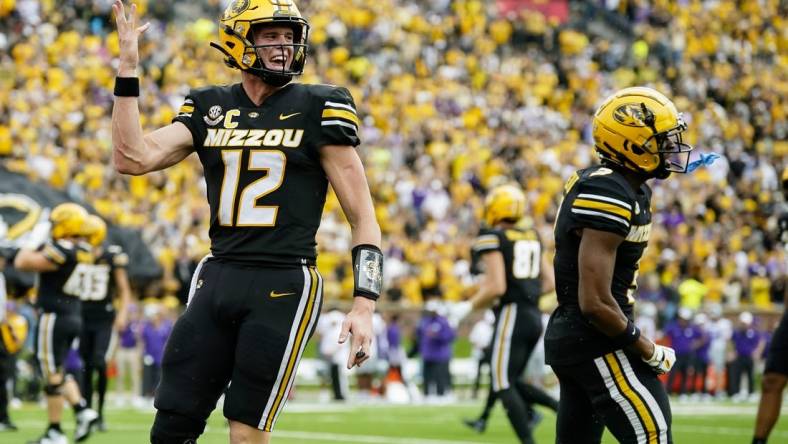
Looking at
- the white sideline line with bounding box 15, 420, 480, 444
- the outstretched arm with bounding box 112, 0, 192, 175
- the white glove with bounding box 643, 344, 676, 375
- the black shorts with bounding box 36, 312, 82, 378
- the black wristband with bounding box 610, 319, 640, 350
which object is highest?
the outstretched arm with bounding box 112, 0, 192, 175

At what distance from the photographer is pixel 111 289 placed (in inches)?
473

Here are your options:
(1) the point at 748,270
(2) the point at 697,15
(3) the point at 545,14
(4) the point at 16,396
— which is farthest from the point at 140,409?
(2) the point at 697,15

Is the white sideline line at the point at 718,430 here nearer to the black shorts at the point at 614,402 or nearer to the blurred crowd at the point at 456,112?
the black shorts at the point at 614,402

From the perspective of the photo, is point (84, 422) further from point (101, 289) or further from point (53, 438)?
point (101, 289)

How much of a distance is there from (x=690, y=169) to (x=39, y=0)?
21291 millimetres

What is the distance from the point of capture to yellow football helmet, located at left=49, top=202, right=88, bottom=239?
11.1 meters

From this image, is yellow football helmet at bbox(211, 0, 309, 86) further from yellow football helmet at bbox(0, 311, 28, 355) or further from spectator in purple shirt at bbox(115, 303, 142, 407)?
spectator in purple shirt at bbox(115, 303, 142, 407)

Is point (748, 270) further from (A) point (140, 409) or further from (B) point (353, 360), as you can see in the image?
(B) point (353, 360)

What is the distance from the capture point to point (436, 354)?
805 inches

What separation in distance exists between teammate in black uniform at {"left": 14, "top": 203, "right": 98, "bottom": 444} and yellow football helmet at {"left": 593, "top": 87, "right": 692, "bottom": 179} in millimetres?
6306

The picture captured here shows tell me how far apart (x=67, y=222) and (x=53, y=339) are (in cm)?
98

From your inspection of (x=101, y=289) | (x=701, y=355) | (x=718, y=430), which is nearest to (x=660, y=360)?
(x=101, y=289)

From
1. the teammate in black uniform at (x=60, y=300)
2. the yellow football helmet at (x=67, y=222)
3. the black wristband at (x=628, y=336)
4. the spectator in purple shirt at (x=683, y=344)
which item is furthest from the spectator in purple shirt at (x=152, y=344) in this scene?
the black wristband at (x=628, y=336)

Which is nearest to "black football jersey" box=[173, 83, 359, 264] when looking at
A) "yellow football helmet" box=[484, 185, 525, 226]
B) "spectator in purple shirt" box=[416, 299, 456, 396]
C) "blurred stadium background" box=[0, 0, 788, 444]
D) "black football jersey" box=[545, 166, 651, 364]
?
"black football jersey" box=[545, 166, 651, 364]
